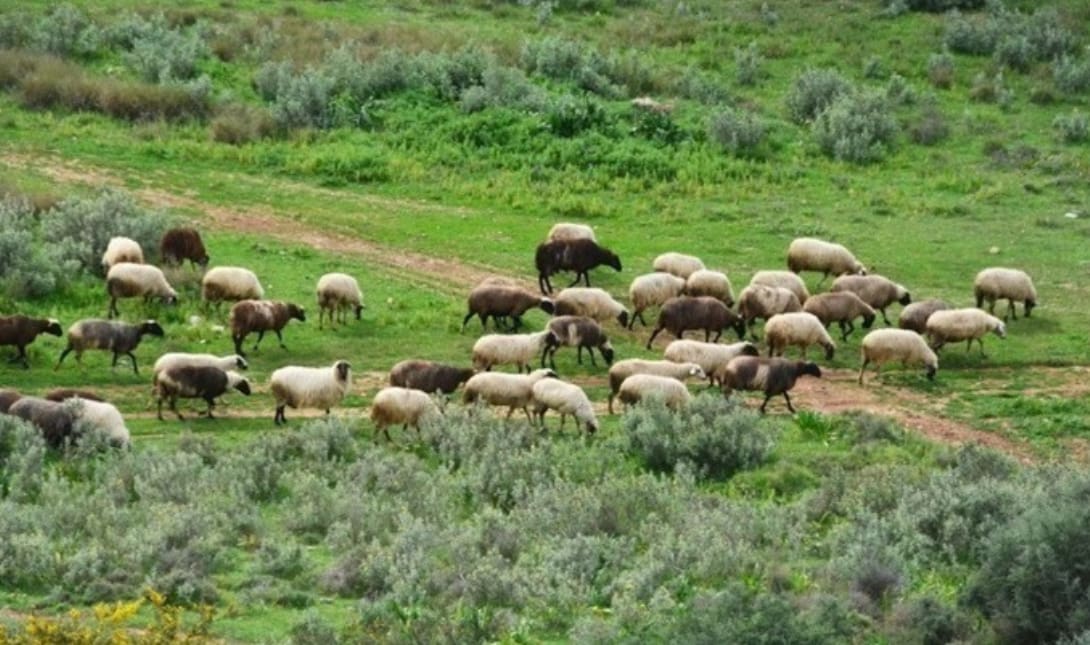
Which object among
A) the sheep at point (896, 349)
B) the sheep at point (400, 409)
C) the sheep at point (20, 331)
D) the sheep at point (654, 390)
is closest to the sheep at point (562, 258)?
the sheep at point (896, 349)

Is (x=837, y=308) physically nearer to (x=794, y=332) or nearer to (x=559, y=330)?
(x=794, y=332)

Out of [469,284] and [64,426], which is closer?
[64,426]

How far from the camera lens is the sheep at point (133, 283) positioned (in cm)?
2669

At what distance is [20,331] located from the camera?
977 inches

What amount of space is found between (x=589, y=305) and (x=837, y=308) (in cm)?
341

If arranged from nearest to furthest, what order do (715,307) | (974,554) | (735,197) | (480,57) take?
(974,554) < (715,307) < (735,197) < (480,57)

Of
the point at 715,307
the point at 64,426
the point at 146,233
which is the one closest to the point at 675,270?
the point at 715,307

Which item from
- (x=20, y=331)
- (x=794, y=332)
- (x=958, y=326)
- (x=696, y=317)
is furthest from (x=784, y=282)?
(x=20, y=331)

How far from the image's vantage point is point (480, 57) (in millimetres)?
39219

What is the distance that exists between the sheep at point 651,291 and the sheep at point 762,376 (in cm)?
363

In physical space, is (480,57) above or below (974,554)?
above

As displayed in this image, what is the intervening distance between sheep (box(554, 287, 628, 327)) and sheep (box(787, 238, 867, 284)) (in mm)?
3634

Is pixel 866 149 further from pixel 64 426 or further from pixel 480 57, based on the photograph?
pixel 64 426

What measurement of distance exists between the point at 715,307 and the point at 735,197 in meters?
7.96
